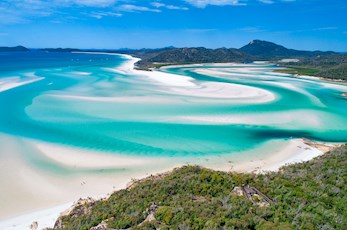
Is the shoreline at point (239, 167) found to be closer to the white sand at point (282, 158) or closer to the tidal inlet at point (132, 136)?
the white sand at point (282, 158)

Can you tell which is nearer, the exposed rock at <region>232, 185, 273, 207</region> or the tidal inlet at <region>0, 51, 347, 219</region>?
the exposed rock at <region>232, 185, 273, 207</region>

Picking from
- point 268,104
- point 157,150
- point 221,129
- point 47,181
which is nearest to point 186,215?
point 47,181

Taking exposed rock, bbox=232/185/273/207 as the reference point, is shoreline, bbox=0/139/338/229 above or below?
below

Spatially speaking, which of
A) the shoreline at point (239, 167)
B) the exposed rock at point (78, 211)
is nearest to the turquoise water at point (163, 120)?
the shoreline at point (239, 167)

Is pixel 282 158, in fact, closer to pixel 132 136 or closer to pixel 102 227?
pixel 132 136

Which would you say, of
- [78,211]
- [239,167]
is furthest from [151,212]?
[239,167]

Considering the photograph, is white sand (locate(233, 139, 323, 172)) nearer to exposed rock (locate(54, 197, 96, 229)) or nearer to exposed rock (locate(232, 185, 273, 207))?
exposed rock (locate(232, 185, 273, 207))

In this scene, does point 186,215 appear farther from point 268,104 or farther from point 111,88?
point 111,88

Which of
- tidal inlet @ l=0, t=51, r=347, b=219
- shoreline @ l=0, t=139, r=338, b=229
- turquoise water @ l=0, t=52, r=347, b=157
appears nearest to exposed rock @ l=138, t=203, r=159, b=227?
shoreline @ l=0, t=139, r=338, b=229
